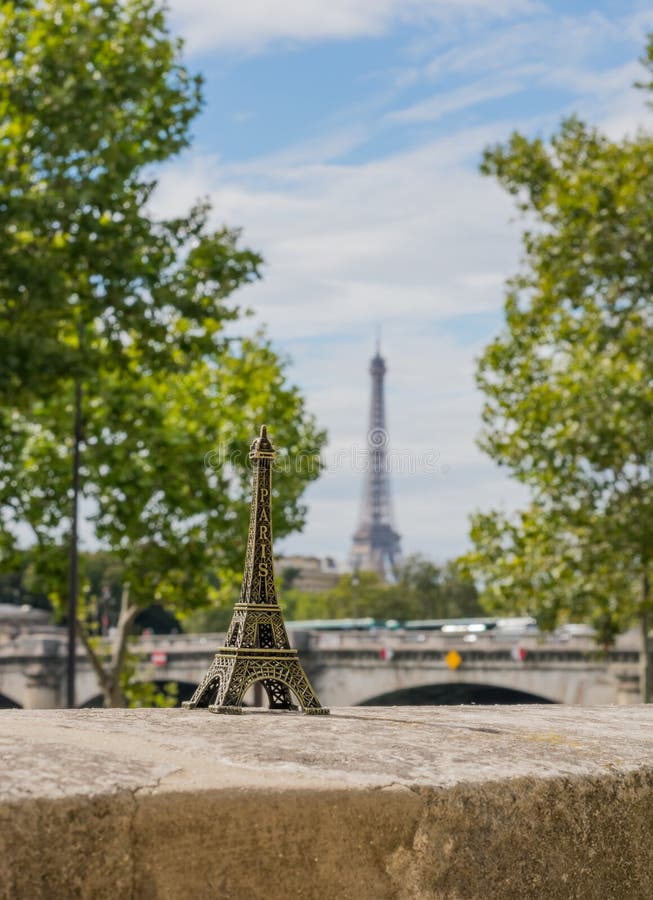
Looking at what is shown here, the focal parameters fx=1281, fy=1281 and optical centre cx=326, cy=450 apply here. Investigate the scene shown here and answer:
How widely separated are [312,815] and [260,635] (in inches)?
78.3

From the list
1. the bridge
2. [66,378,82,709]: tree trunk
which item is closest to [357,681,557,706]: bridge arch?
the bridge

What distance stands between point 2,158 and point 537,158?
12017mm

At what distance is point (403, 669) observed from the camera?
46.1m

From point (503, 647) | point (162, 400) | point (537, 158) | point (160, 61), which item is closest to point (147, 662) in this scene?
point (503, 647)

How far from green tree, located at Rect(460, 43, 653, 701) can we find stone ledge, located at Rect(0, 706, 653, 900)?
17.6 m

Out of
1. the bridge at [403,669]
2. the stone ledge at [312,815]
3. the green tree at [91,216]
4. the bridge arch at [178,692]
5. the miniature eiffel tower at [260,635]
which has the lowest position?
the bridge arch at [178,692]

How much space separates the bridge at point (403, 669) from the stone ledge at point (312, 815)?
1347 inches

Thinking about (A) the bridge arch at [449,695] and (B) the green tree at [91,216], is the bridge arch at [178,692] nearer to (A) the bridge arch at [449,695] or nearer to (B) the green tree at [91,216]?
(A) the bridge arch at [449,695]

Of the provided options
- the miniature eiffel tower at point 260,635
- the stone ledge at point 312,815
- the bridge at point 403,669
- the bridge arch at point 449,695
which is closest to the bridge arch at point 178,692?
the bridge at point 403,669

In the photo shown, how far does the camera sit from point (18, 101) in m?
13.8

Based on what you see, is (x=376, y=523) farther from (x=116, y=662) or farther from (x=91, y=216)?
(x=91, y=216)

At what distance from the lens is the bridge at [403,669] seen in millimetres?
40656

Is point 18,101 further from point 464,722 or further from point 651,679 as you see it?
point 651,679

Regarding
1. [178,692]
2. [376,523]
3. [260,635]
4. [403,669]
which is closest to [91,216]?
[260,635]
